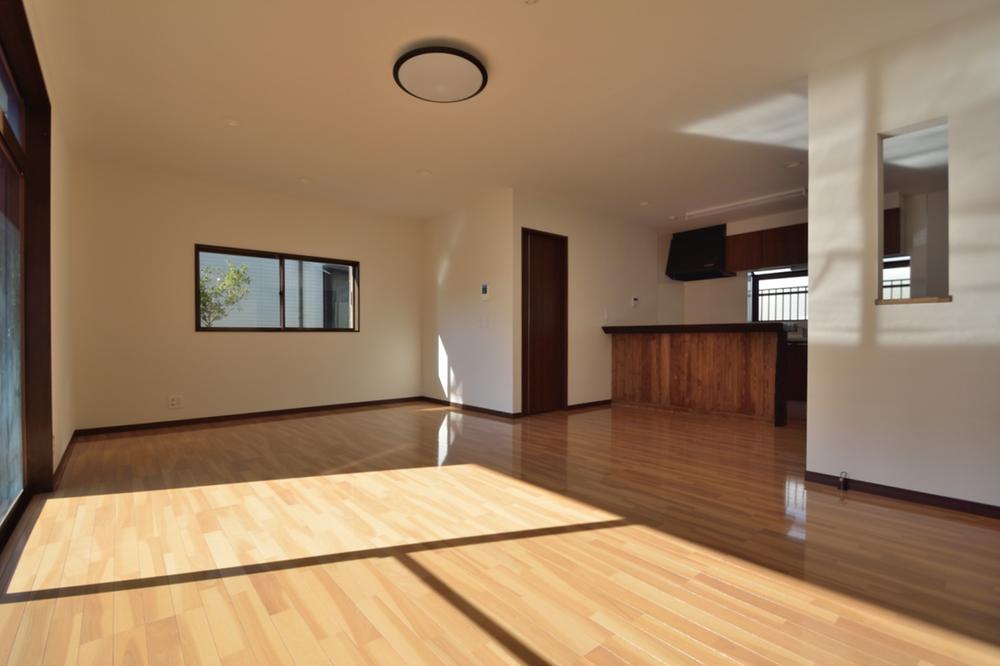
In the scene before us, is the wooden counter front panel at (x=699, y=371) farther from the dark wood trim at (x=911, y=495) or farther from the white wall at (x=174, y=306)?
the white wall at (x=174, y=306)

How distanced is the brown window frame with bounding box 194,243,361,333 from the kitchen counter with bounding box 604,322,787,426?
335 cm

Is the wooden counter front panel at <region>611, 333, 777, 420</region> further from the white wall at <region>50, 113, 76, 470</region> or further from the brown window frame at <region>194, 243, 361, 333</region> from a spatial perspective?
the white wall at <region>50, 113, 76, 470</region>

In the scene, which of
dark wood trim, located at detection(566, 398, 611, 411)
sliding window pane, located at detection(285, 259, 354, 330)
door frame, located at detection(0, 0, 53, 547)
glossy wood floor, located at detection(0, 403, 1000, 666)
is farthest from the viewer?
dark wood trim, located at detection(566, 398, 611, 411)

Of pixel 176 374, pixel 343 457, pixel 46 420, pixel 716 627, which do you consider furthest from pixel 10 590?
pixel 176 374

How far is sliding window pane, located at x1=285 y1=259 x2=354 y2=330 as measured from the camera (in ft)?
18.2

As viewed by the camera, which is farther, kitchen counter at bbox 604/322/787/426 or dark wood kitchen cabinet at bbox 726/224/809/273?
dark wood kitchen cabinet at bbox 726/224/809/273

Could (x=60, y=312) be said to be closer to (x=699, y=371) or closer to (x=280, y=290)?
(x=280, y=290)

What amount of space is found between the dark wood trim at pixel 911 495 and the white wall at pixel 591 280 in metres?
3.01

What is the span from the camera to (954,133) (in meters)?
2.49

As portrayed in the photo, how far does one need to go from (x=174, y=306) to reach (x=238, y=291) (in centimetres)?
62

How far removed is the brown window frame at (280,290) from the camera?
486 centimetres

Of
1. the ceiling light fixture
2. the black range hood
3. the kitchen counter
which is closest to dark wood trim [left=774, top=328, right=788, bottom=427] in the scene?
the kitchen counter

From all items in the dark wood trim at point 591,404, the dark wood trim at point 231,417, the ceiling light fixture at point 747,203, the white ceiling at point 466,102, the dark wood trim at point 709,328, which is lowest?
the dark wood trim at point 591,404

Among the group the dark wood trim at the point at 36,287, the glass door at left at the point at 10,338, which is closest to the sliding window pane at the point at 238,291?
the dark wood trim at the point at 36,287
